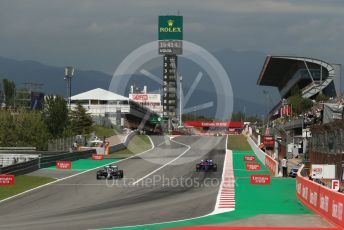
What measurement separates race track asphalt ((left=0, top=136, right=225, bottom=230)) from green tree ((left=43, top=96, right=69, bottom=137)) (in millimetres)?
48178

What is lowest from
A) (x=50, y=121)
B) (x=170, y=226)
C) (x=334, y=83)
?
(x=170, y=226)

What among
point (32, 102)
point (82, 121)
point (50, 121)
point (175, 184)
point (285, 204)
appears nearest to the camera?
point (285, 204)

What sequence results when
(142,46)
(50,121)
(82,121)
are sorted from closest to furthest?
(142,46) → (50,121) → (82,121)

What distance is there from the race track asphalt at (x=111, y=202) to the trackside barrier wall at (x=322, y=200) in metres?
4.01

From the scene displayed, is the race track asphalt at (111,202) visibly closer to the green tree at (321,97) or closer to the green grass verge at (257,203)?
the green grass verge at (257,203)

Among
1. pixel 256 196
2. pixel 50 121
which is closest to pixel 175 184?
pixel 256 196

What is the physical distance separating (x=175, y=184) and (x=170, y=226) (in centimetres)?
1795

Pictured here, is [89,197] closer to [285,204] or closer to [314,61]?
[285,204]

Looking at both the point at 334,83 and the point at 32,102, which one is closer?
the point at 334,83

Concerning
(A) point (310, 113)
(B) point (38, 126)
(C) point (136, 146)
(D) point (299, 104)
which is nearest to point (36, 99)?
(B) point (38, 126)

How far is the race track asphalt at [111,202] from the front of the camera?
22594 millimetres

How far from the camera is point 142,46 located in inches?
1654

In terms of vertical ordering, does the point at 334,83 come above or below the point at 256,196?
above

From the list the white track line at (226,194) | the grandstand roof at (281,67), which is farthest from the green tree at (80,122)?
the white track line at (226,194)
